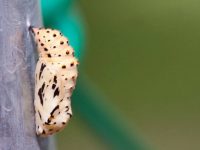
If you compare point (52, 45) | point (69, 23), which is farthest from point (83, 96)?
point (52, 45)

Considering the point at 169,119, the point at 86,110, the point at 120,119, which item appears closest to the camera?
the point at 86,110

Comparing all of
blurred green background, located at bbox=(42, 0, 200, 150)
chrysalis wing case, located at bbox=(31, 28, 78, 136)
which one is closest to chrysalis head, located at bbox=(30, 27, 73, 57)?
chrysalis wing case, located at bbox=(31, 28, 78, 136)

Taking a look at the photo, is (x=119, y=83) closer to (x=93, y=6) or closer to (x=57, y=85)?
(x=93, y=6)

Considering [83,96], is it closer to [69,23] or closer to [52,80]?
[69,23]

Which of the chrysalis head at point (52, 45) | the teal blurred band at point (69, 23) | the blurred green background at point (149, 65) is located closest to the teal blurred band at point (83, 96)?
the teal blurred band at point (69, 23)

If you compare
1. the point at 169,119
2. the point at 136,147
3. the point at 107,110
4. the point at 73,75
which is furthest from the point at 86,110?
the point at 169,119

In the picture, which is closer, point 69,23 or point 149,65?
point 69,23

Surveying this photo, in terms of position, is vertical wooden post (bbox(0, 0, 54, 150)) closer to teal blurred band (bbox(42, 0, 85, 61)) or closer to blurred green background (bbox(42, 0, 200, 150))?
teal blurred band (bbox(42, 0, 85, 61))
